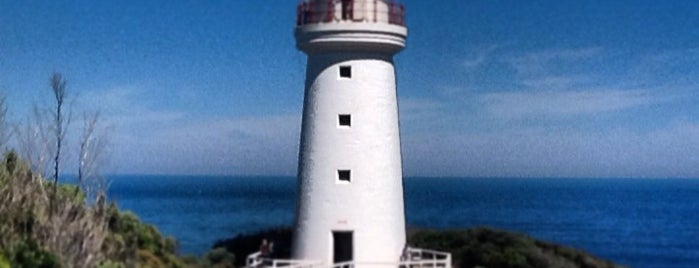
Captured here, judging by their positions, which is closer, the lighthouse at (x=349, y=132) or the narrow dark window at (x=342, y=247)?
the lighthouse at (x=349, y=132)

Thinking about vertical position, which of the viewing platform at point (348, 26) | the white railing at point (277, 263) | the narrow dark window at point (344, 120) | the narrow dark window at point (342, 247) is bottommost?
the white railing at point (277, 263)

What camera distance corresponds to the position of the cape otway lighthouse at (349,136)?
56.0ft

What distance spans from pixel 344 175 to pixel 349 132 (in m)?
0.69

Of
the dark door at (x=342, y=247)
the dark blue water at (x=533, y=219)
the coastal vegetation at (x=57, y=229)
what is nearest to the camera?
the coastal vegetation at (x=57, y=229)

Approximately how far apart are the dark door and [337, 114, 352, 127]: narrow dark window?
1.78m

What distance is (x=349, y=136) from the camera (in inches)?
676

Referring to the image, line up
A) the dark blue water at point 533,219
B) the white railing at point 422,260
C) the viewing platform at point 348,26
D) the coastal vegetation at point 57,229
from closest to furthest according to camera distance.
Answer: the coastal vegetation at point 57,229
the viewing platform at point 348,26
the white railing at point 422,260
the dark blue water at point 533,219

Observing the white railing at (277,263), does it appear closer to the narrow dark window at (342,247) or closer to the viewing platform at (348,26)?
the narrow dark window at (342,247)

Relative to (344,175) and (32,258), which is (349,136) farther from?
(32,258)

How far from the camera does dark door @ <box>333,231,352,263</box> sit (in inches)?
695

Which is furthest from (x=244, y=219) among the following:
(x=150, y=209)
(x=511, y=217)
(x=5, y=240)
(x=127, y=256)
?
(x=5, y=240)

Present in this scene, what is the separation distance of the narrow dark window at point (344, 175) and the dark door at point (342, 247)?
92 cm

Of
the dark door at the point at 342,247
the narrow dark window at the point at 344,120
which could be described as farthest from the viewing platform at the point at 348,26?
the dark door at the point at 342,247

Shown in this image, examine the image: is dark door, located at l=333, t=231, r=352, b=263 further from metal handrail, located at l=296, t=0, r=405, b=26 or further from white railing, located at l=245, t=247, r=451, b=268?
metal handrail, located at l=296, t=0, r=405, b=26
